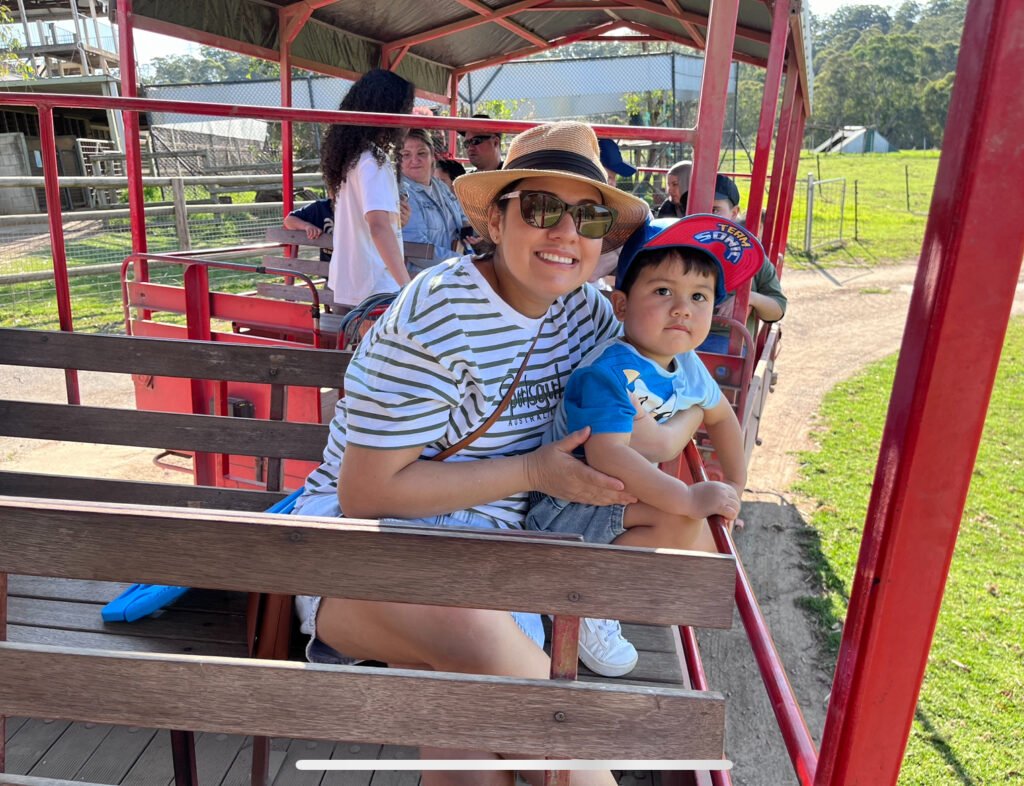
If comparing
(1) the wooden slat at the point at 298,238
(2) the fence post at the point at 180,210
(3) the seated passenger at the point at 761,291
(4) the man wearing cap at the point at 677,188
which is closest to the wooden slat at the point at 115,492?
(3) the seated passenger at the point at 761,291

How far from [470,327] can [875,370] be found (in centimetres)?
840

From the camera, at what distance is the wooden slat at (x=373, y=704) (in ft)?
4.17

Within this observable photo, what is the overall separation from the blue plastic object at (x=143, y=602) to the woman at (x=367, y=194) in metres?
1.82

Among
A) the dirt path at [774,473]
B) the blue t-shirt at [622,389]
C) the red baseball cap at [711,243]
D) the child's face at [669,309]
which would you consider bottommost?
the dirt path at [774,473]

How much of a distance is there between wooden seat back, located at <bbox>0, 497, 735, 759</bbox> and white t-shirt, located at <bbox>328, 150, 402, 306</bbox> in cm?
234

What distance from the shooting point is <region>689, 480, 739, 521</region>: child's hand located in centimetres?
158

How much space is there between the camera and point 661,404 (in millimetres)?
1862

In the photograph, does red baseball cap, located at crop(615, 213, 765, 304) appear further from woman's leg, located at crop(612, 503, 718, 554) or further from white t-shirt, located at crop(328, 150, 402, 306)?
white t-shirt, located at crop(328, 150, 402, 306)

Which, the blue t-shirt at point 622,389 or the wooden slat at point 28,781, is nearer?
the wooden slat at point 28,781

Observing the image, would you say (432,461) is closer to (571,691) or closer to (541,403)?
(541,403)

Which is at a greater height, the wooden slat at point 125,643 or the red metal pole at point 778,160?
the red metal pole at point 778,160

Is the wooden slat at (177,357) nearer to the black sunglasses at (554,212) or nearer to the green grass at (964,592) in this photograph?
the black sunglasses at (554,212)

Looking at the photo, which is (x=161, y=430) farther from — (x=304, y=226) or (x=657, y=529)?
(x=304, y=226)

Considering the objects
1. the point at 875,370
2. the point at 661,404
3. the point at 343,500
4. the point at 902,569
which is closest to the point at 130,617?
the point at 343,500
